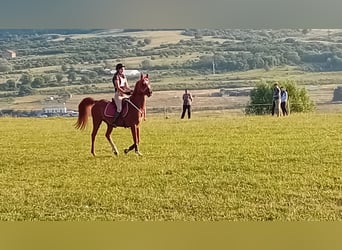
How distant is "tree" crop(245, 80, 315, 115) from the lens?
5.71 m

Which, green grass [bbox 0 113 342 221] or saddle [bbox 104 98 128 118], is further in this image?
saddle [bbox 104 98 128 118]

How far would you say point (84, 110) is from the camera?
5.73 meters

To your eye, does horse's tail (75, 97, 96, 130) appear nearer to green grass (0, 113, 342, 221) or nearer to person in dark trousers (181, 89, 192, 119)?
green grass (0, 113, 342, 221)

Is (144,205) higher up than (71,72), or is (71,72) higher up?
(71,72)

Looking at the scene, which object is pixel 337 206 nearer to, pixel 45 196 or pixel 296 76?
pixel 296 76

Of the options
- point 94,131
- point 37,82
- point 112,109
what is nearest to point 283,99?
point 112,109

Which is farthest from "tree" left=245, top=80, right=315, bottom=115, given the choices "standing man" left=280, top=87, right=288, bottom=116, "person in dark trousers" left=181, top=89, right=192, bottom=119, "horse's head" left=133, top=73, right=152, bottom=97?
"horse's head" left=133, top=73, right=152, bottom=97

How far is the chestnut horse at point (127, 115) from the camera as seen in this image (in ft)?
18.5

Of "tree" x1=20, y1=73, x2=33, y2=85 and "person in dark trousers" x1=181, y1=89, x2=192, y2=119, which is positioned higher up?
"tree" x1=20, y1=73, x2=33, y2=85

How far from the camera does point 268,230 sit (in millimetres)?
5516

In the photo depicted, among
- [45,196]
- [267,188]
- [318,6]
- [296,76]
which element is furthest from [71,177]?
[318,6]

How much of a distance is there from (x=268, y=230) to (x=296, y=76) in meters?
1.23

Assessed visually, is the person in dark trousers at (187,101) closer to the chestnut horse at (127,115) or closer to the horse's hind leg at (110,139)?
the chestnut horse at (127,115)

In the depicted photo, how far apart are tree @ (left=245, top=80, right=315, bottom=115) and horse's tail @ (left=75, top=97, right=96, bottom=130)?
1.22 m
